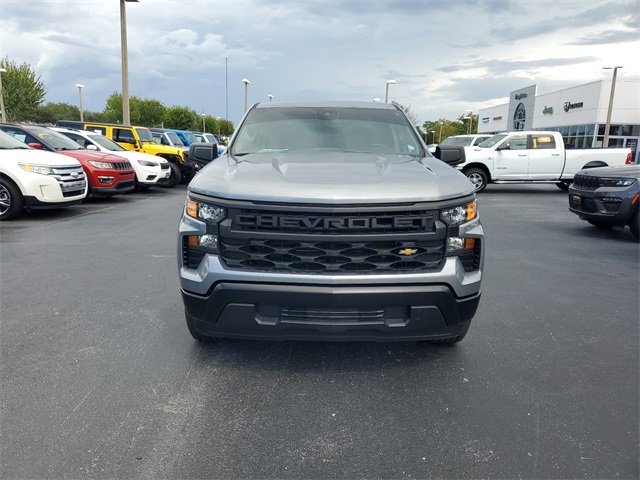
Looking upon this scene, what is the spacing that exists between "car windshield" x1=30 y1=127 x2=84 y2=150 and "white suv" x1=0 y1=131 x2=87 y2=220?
1.72 m

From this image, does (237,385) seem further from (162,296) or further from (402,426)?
(162,296)

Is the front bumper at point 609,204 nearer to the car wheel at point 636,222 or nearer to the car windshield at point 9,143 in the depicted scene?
the car wheel at point 636,222

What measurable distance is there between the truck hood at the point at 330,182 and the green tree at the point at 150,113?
80.0m

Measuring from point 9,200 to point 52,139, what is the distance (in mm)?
3076

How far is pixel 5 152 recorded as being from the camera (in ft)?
28.2

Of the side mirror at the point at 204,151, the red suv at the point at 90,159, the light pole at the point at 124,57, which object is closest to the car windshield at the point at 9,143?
the red suv at the point at 90,159

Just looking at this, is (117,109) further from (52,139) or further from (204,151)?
(204,151)

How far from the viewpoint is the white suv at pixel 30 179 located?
8477mm

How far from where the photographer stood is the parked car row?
28.1 ft

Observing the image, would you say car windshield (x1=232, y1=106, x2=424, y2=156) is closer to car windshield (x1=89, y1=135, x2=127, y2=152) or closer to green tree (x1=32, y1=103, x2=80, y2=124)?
car windshield (x1=89, y1=135, x2=127, y2=152)

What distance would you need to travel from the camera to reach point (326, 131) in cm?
433

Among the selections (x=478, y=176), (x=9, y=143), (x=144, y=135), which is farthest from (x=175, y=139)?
(x=478, y=176)

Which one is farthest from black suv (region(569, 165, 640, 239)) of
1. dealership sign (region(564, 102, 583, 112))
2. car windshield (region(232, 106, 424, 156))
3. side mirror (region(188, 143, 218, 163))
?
dealership sign (region(564, 102, 583, 112))

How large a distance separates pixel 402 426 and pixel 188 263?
160 cm
